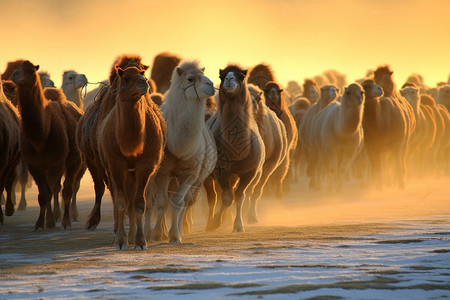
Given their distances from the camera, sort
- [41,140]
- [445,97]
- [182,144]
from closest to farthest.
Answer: [182,144] < [41,140] < [445,97]

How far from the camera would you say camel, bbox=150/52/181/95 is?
18.1 meters

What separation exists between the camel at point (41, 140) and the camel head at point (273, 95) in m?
4.15

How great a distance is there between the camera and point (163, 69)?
18141mm

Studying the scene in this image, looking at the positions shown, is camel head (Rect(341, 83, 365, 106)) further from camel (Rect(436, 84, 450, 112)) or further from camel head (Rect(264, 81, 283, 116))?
camel (Rect(436, 84, 450, 112))

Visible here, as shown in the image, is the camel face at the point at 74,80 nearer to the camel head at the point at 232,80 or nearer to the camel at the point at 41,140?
the camel at the point at 41,140

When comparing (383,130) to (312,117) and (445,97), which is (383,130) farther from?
(445,97)

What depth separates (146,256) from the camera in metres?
9.59

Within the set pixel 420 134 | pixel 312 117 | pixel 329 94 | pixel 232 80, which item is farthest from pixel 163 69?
pixel 420 134

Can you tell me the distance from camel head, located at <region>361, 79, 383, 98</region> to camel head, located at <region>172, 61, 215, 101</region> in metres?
11.6

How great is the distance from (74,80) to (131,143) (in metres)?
8.77

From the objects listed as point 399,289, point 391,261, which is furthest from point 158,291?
point 391,261

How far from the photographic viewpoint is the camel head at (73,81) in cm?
1867

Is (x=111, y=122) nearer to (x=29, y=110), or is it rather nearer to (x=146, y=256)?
(x=146, y=256)

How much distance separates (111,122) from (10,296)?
3675 mm
